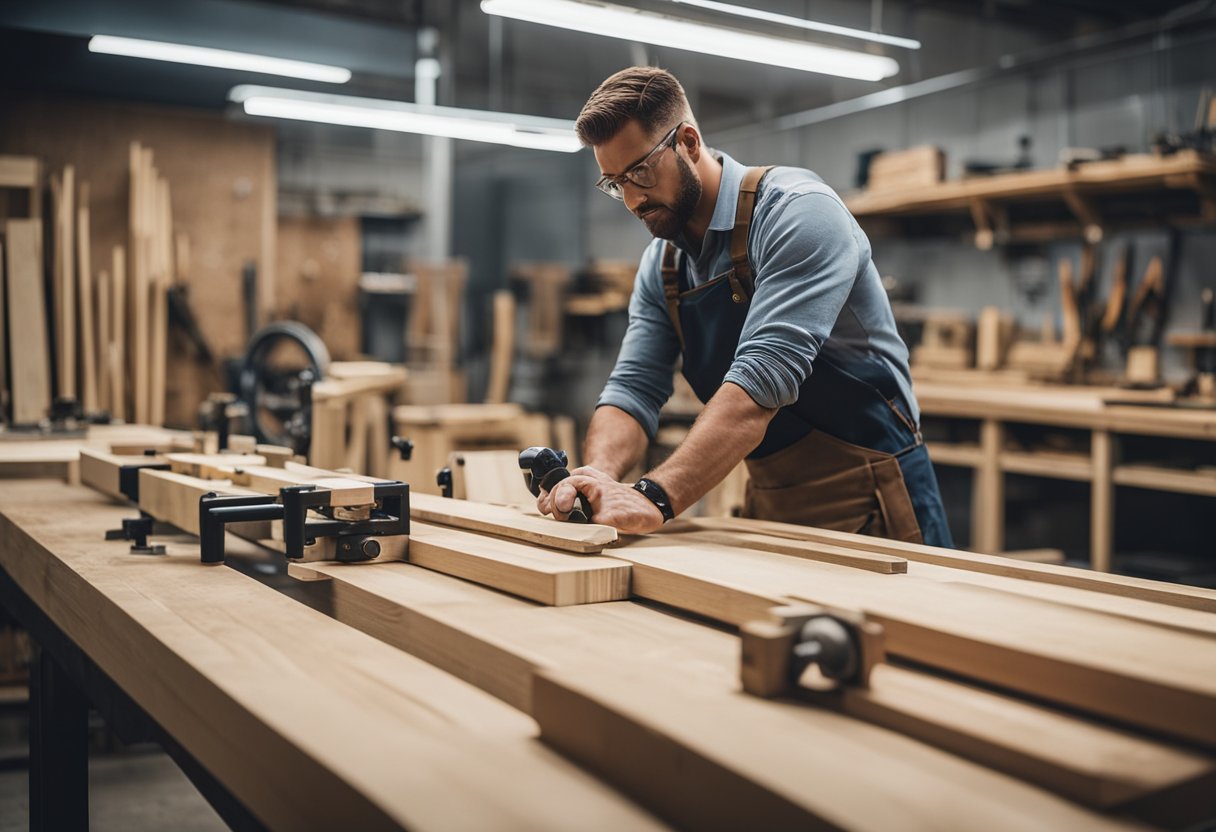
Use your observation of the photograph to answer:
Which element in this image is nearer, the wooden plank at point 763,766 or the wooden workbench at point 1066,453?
the wooden plank at point 763,766

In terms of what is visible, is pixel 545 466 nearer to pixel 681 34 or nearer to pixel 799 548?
pixel 799 548

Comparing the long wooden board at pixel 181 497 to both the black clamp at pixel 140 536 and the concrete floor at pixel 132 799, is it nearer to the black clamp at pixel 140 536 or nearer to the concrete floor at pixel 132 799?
the black clamp at pixel 140 536

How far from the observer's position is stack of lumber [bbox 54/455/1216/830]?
2.71 ft

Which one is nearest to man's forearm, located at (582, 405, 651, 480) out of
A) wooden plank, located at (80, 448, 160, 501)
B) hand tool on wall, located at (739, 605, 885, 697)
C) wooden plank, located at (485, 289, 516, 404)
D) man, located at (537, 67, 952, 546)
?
man, located at (537, 67, 952, 546)

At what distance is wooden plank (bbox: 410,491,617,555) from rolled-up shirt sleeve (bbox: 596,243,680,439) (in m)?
0.49

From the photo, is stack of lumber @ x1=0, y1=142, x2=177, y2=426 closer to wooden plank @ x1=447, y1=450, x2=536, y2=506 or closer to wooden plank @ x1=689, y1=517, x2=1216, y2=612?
wooden plank @ x1=447, y1=450, x2=536, y2=506

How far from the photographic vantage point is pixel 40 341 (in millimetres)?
5449

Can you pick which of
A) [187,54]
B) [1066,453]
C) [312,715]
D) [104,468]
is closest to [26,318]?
Result: [187,54]

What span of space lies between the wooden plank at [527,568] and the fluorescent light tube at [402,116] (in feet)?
13.8

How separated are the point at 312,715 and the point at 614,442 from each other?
1421mm

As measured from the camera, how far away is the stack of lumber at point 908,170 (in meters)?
6.26

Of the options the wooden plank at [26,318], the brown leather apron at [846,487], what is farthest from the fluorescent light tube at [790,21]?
the wooden plank at [26,318]

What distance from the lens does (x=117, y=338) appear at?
615 cm

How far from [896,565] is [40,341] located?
5.10 metres
